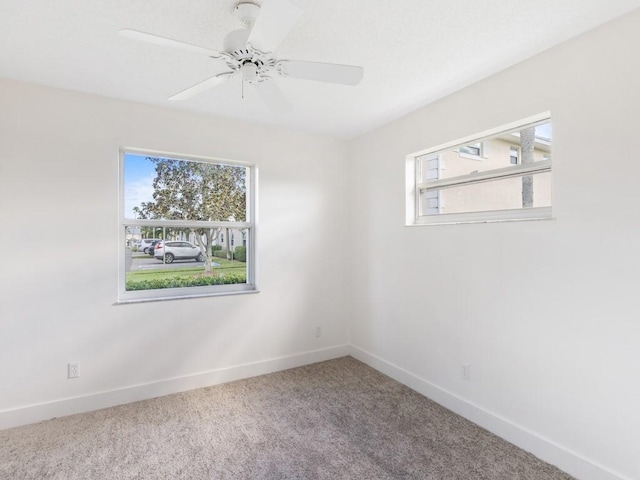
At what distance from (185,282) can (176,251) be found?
11.7 inches

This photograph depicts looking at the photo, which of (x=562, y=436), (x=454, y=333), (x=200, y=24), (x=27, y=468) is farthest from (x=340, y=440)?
(x=200, y=24)

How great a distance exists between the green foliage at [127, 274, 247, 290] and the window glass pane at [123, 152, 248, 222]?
55 centimetres

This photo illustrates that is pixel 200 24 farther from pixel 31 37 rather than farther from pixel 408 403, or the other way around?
pixel 408 403

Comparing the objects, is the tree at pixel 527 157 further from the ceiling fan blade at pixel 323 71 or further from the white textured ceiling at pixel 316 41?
the ceiling fan blade at pixel 323 71

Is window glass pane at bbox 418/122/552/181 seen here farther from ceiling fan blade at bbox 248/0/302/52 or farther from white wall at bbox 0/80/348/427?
ceiling fan blade at bbox 248/0/302/52

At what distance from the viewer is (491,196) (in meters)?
2.45

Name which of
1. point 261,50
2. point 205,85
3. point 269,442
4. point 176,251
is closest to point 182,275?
point 176,251

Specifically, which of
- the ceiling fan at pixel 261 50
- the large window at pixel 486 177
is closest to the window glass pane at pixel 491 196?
the large window at pixel 486 177

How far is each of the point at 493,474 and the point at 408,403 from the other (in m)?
0.85

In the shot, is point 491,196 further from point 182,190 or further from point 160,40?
point 182,190

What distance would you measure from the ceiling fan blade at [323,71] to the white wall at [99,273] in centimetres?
170

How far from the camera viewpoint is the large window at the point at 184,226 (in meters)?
2.88

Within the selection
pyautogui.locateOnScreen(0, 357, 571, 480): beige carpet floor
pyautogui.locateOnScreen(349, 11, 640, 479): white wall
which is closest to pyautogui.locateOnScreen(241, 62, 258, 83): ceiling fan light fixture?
pyautogui.locateOnScreen(349, 11, 640, 479): white wall

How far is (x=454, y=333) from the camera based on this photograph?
258cm
